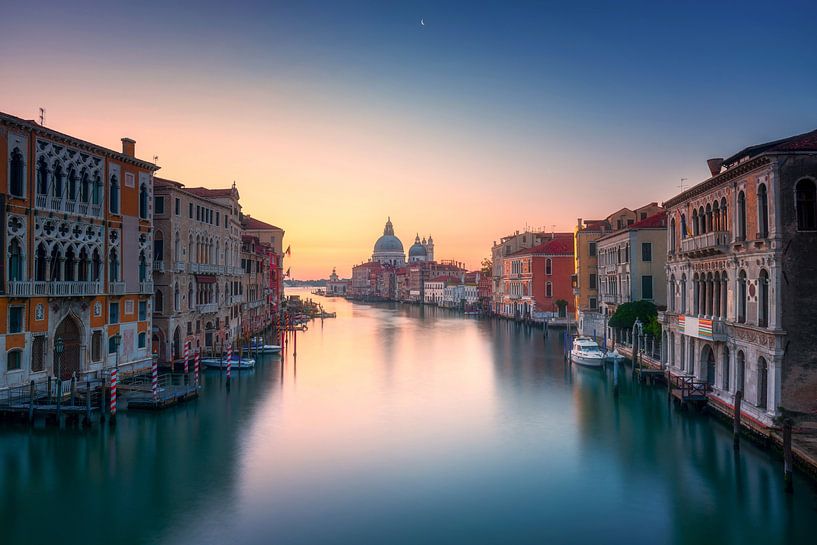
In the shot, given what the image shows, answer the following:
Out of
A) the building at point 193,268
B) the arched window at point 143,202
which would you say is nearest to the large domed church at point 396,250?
the building at point 193,268

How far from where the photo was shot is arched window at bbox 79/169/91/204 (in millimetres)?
23953

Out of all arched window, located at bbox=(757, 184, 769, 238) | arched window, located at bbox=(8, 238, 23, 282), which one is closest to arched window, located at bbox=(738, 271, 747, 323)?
arched window, located at bbox=(757, 184, 769, 238)

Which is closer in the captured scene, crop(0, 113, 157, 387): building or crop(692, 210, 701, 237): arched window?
crop(0, 113, 157, 387): building

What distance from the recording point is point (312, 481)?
15.9m

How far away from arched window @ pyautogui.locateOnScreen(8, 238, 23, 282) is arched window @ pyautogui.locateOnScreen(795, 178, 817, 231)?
24202mm

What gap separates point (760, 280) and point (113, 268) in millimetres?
23763

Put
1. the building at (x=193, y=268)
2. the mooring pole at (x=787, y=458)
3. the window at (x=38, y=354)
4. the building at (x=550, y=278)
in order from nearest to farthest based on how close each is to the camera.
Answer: the mooring pole at (x=787, y=458) < the window at (x=38, y=354) < the building at (x=193, y=268) < the building at (x=550, y=278)

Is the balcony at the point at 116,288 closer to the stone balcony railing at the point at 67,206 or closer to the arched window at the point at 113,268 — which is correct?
the arched window at the point at 113,268

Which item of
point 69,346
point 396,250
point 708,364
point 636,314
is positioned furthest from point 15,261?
point 396,250

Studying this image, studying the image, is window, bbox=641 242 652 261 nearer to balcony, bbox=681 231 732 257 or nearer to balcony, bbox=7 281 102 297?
balcony, bbox=681 231 732 257

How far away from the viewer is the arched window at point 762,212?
1822cm

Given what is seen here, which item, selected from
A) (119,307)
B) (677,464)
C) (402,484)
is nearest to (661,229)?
(677,464)

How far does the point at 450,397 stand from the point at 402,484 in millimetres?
11966

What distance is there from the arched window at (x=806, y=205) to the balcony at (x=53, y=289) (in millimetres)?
23910
